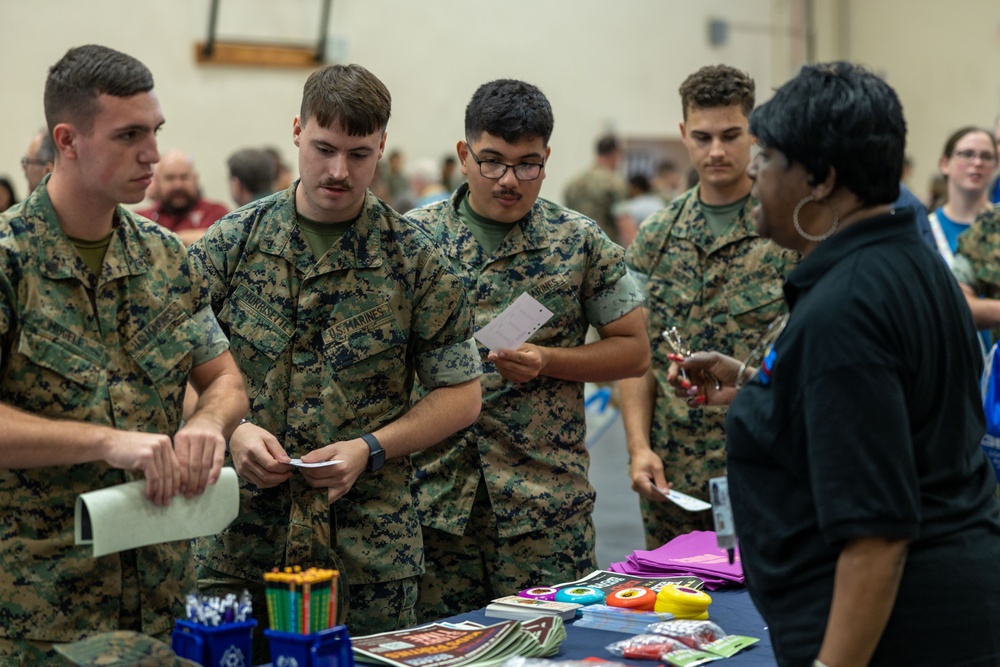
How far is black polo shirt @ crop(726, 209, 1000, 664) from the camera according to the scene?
58.1 inches

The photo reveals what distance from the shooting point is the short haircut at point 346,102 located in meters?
2.28

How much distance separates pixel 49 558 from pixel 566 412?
1.34m

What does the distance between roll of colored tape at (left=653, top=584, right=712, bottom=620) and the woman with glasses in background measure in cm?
283

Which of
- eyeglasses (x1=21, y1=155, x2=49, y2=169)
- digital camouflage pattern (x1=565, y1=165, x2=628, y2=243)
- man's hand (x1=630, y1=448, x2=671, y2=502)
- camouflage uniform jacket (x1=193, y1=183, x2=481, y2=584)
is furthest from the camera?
digital camouflage pattern (x1=565, y1=165, x2=628, y2=243)

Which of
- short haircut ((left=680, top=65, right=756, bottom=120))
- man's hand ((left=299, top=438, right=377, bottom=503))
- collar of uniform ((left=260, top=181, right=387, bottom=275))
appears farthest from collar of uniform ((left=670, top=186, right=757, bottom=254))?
man's hand ((left=299, top=438, right=377, bottom=503))

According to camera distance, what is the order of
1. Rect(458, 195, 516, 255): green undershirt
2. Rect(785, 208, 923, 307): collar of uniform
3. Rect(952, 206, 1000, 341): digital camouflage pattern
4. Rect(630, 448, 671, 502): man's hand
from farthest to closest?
Rect(952, 206, 1000, 341): digital camouflage pattern
Rect(630, 448, 671, 502): man's hand
Rect(458, 195, 516, 255): green undershirt
Rect(785, 208, 923, 307): collar of uniform

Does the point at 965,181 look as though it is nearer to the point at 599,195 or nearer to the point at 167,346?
the point at 167,346

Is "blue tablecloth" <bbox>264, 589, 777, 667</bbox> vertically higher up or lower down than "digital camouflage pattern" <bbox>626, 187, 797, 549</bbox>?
lower down

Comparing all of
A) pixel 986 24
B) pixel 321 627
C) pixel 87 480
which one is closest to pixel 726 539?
pixel 321 627

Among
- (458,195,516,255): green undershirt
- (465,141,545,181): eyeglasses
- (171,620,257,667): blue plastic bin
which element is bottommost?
(171,620,257,667): blue plastic bin

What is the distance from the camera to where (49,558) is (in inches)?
76.4

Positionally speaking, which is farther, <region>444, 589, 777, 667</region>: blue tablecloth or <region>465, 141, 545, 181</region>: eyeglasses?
<region>465, 141, 545, 181</region>: eyeglasses

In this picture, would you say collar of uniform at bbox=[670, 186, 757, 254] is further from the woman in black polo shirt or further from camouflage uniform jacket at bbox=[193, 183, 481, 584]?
the woman in black polo shirt

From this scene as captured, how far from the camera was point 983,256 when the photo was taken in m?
3.64
